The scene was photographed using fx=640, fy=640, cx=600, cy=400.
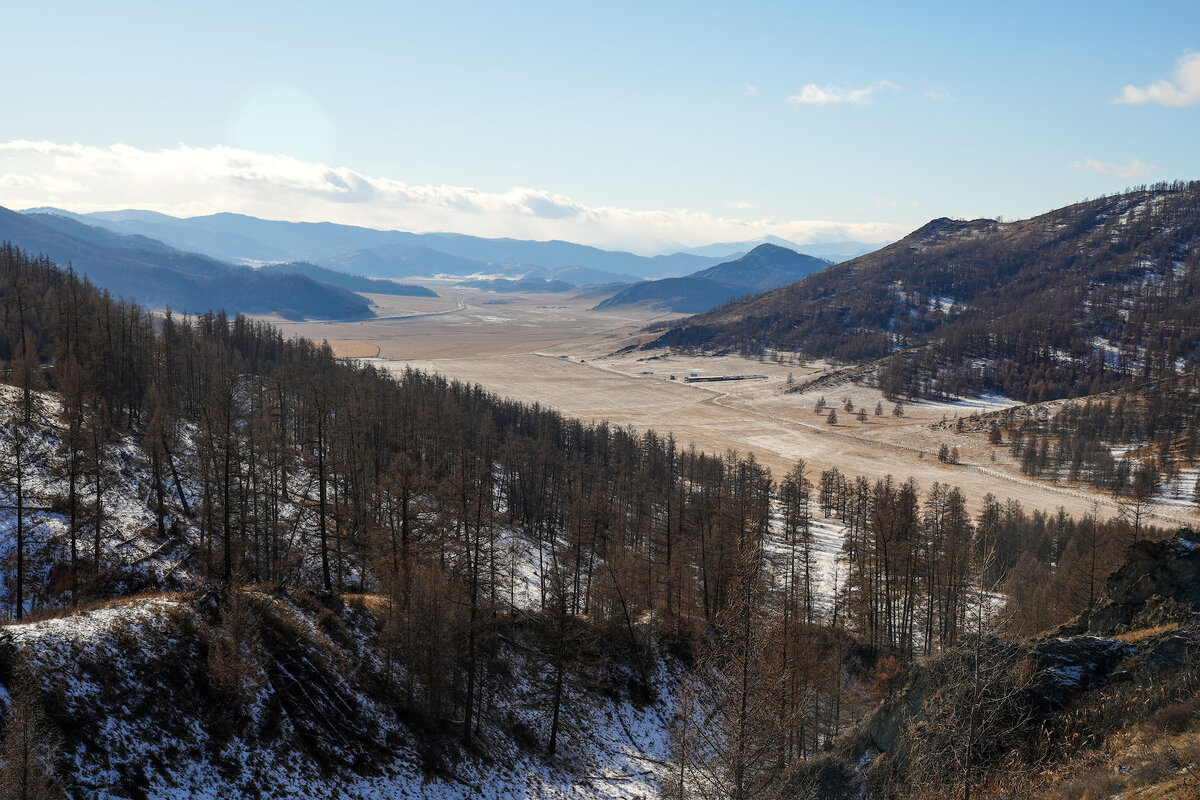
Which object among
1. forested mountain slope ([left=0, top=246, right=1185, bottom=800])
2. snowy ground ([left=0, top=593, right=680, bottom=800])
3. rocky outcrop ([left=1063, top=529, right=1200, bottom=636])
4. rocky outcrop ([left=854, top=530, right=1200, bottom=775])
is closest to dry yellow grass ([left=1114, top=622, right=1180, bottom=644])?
rocky outcrop ([left=854, top=530, right=1200, bottom=775])

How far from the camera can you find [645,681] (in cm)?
5322

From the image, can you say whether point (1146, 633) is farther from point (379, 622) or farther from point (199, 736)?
point (379, 622)

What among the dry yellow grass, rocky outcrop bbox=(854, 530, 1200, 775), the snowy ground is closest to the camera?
rocky outcrop bbox=(854, 530, 1200, 775)

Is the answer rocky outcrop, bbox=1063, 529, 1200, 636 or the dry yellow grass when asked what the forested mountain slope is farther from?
the dry yellow grass

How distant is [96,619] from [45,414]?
45293mm

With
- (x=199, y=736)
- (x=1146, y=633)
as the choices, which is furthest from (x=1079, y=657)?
(x=199, y=736)

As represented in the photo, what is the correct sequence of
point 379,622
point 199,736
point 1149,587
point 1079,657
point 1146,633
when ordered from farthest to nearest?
point 379,622, point 1149,587, point 199,736, point 1146,633, point 1079,657

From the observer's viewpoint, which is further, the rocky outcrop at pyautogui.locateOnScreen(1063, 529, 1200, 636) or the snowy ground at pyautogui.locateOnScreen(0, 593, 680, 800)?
the rocky outcrop at pyautogui.locateOnScreen(1063, 529, 1200, 636)

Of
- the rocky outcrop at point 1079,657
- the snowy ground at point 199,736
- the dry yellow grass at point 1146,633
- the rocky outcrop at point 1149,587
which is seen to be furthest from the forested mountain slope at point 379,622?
the dry yellow grass at point 1146,633

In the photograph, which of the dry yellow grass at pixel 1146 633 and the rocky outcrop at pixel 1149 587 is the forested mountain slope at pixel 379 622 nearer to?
the rocky outcrop at pixel 1149 587

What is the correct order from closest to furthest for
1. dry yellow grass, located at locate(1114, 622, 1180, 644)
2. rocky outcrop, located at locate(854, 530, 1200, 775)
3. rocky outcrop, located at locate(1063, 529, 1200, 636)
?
rocky outcrop, located at locate(854, 530, 1200, 775), dry yellow grass, located at locate(1114, 622, 1180, 644), rocky outcrop, located at locate(1063, 529, 1200, 636)

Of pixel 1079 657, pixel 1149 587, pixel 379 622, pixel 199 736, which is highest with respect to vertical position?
pixel 1149 587

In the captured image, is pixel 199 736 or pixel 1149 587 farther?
pixel 1149 587

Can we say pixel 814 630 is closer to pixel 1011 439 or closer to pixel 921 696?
pixel 921 696
